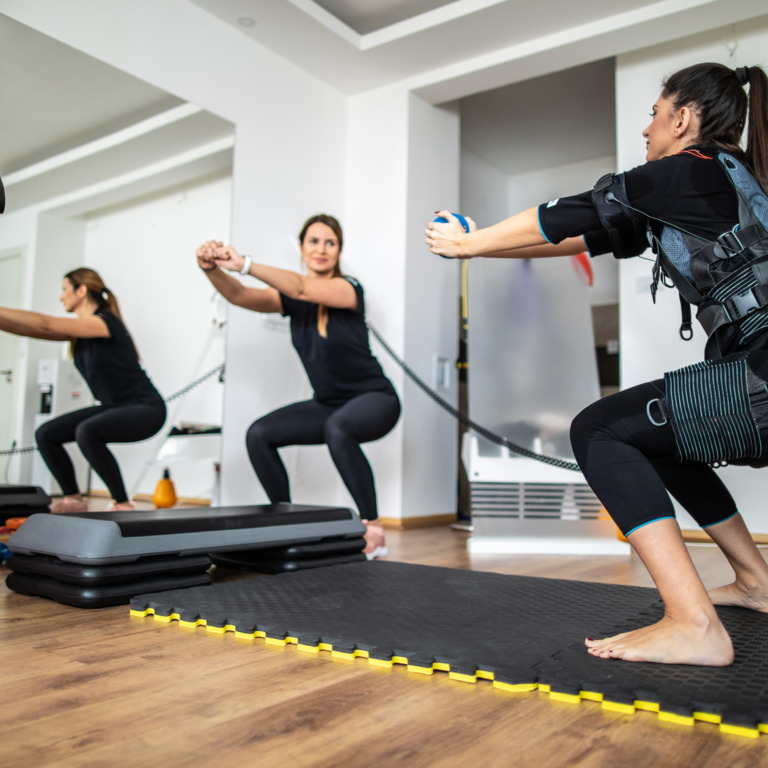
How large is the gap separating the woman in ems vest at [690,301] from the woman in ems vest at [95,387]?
1.88 metres

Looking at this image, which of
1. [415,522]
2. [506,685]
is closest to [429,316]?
[415,522]

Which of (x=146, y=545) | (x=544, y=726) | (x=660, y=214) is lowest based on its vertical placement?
(x=544, y=726)

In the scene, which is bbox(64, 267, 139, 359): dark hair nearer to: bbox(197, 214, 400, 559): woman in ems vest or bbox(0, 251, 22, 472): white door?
bbox(0, 251, 22, 472): white door

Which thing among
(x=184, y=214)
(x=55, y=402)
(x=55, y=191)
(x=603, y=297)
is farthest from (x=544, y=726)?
(x=603, y=297)

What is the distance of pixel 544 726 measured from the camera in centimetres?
98

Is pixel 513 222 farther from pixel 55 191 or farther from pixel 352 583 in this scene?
pixel 55 191

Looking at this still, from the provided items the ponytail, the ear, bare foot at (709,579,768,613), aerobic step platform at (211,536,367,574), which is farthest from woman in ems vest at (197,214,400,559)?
the ponytail

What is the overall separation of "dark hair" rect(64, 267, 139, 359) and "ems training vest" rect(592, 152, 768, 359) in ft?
7.50

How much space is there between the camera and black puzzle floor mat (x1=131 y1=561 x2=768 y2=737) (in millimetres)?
1078

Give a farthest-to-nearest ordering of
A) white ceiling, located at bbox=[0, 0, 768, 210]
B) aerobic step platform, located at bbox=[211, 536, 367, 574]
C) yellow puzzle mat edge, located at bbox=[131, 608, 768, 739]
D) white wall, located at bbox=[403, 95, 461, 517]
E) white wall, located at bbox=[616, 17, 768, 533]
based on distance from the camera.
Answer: white wall, located at bbox=[403, 95, 461, 517]
white wall, located at bbox=[616, 17, 768, 533]
white ceiling, located at bbox=[0, 0, 768, 210]
aerobic step platform, located at bbox=[211, 536, 367, 574]
yellow puzzle mat edge, located at bbox=[131, 608, 768, 739]

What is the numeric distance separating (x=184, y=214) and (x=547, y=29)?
202 cm

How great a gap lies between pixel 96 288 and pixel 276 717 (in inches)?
94.3

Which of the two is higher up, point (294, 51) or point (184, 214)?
point (294, 51)

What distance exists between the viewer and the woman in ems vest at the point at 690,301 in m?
1.21
